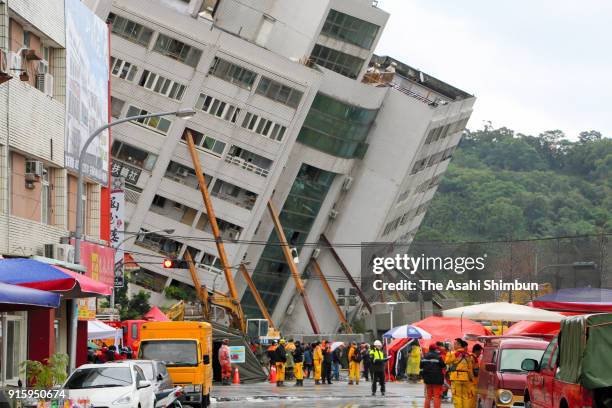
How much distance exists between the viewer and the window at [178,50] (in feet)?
237

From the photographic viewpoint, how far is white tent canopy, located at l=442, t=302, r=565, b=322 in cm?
3198

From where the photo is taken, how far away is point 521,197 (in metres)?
166

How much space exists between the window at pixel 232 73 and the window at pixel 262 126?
74.8 inches

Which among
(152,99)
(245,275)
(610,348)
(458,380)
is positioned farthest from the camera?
(245,275)

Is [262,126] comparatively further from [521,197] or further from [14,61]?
[521,197]

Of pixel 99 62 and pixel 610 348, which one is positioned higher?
pixel 99 62

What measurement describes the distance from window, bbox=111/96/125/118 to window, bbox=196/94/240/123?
4.46 meters

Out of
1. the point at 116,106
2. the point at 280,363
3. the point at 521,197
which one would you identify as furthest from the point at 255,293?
the point at 521,197

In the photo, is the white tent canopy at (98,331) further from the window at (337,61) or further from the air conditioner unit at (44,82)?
the window at (337,61)

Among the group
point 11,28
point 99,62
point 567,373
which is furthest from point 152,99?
point 567,373

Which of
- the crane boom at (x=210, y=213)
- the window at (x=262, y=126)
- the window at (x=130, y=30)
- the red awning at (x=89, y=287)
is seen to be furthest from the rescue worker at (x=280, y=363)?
the window at (x=130, y=30)

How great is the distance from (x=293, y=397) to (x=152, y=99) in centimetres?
3648

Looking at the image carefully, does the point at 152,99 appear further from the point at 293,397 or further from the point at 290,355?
the point at 293,397

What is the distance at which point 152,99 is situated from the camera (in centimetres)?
7231
